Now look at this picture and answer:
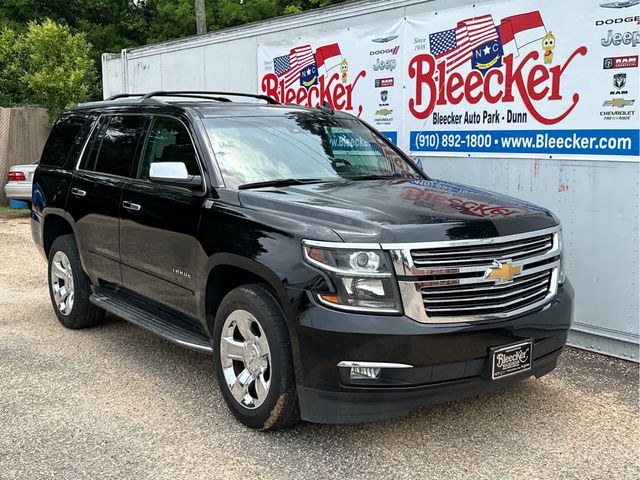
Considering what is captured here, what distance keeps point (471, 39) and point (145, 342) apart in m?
3.86

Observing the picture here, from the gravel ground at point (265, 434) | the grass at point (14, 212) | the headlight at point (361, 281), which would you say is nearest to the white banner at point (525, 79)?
the gravel ground at point (265, 434)

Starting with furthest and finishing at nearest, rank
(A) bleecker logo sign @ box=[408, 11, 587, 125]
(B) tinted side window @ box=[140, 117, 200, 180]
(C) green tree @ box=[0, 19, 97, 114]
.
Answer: (C) green tree @ box=[0, 19, 97, 114]
(A) bleecker logo sign @ box=[408, 11, 587, 125]
(B) tinted side window @ box=[140, 117, 200, 180]

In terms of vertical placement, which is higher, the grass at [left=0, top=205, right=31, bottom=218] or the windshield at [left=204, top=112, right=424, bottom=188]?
the windshield at [left=204, top=112, right=424, bottom=188]

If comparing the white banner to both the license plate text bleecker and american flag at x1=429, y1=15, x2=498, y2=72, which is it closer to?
american flag at x1=429, y1=15, x2=498, y2=72

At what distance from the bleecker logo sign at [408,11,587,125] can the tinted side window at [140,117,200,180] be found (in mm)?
2766

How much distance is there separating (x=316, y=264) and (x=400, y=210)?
599mm

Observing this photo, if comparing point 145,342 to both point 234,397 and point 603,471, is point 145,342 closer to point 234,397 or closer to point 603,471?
Result: point 234,397

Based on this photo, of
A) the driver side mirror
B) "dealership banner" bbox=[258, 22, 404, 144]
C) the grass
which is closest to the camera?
the driver side mirror

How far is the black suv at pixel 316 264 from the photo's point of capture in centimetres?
355

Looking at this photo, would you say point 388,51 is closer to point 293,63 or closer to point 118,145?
point 293,63

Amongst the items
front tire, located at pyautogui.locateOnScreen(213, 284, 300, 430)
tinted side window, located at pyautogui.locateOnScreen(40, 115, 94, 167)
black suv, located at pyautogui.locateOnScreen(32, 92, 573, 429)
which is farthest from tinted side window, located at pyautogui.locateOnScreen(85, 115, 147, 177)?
front tire, located at pyautogui.locateOnScreen(213, 284, 300, 430)

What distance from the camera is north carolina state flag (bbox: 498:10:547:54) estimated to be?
19.1 ft

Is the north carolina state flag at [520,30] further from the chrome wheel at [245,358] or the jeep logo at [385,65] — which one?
the chrome wheel at [245,358]

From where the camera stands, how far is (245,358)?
4055 millimetres
